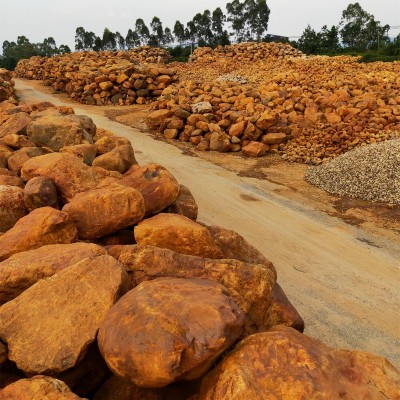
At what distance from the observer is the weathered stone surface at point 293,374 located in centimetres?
Result: 243

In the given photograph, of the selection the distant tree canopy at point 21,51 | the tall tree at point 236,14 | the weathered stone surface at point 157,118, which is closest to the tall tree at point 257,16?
the tall tree at point 236,14

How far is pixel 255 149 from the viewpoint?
1405cm

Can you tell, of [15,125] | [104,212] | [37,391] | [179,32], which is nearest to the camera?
[37,391]

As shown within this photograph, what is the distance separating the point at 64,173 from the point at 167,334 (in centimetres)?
358

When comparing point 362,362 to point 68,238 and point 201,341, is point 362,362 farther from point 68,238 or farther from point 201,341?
point 68,238

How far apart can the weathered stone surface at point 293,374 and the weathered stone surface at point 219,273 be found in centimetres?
83

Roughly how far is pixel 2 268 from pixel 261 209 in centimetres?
692

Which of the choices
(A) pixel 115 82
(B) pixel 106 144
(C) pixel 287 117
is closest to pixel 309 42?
(A) pixel 115 82

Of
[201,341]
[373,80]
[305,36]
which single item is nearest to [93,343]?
[201,341]

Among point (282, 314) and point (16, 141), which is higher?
point (16, 141)

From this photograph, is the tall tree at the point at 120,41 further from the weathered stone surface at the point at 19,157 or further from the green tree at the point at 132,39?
the weathered stone surface at the point at 19,157

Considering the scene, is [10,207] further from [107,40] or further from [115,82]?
[107,40]

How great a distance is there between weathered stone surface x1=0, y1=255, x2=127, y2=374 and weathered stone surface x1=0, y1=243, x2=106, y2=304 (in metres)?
0.23

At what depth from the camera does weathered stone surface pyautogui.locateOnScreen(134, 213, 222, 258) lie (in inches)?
171
